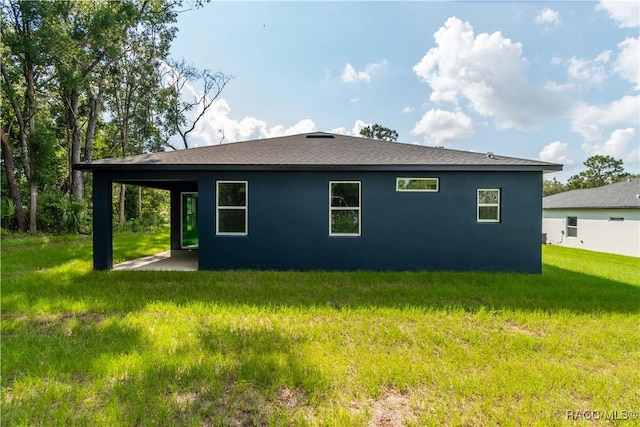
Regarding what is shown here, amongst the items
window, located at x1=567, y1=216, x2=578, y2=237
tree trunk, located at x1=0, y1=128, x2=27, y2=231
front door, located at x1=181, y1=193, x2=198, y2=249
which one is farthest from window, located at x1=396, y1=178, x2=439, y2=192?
tree trunk, located at x1=0, y1=128, x2=27, y2=231

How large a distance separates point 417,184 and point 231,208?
4668 mm

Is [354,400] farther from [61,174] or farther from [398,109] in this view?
[61,174]

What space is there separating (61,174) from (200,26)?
14.6 metres

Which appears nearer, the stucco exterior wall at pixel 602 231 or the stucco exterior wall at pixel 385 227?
the stucco exterior wall at pixel 385 227

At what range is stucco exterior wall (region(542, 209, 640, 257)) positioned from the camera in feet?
46.9

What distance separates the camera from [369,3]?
10.4m

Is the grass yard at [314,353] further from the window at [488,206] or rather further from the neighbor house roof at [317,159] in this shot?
the neighbor house roof at [317,159]

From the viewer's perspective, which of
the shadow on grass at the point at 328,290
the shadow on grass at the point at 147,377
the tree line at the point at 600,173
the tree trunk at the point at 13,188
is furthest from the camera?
the tree line at the point at 600,173

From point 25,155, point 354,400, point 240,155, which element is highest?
point 25,155

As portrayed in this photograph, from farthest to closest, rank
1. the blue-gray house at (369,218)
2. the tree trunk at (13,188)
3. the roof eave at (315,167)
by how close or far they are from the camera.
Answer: the tree trunk at (13,188)
the blue-gray house at (369,218)
the roof eave at (315,167)

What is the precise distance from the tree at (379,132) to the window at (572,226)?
92.2 feet

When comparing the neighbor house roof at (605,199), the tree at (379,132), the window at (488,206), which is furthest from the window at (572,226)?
the tree at (379,132)

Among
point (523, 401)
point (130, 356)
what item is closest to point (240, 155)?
point (130, 356)

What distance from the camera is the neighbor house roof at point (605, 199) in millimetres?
14773
